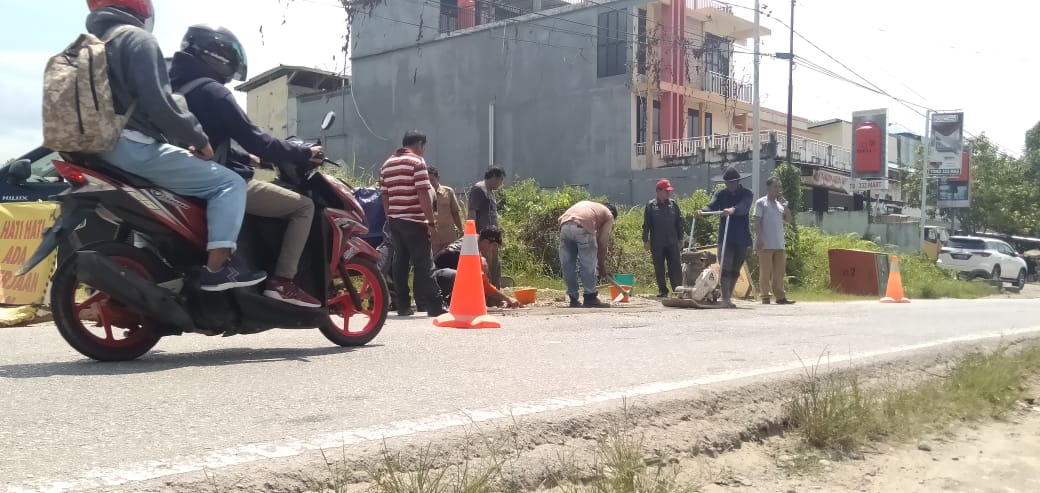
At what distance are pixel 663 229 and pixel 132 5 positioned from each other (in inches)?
326

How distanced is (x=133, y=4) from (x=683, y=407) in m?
3.31

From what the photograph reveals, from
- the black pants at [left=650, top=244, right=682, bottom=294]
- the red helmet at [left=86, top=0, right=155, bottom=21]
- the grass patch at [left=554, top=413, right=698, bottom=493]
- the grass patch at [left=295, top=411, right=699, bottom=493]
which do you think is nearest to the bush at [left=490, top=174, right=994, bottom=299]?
the black pants at [left=650, top=244, right=682, bottom=294]

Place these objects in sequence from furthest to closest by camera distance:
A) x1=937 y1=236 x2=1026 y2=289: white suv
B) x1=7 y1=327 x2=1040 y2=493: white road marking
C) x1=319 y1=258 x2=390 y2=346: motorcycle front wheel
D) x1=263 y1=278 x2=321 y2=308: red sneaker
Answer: x1=937 y1=236 x2=1026 y2=289: white suv → x1=319 y1=258 x2=390 y2=346: motorcycle front wheel → x1=263 y1=278 x2=321 y2=308: red sneaker → x1=7 y1=327 x2=1040 y2=493: white road marking

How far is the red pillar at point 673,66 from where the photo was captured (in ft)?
96.5

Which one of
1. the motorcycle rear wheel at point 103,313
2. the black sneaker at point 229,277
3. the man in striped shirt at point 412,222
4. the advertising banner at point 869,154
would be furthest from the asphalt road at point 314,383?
the advertising banner at point 869,154

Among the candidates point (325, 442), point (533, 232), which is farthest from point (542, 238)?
point (325, 442)

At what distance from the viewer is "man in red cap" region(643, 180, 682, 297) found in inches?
456

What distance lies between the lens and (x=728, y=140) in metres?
30.0

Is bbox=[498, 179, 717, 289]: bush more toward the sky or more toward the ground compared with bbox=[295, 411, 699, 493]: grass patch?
more toward the sky

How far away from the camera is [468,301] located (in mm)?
6738

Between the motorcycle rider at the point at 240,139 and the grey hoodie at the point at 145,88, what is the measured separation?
411 mm

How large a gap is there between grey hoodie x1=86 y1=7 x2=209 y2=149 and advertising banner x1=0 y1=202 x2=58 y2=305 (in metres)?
4.15

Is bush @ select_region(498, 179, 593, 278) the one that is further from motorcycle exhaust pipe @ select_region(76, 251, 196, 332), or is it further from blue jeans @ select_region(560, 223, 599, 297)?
motorcycle exhaust pipe @ select_region(76, 251, 196, 332)

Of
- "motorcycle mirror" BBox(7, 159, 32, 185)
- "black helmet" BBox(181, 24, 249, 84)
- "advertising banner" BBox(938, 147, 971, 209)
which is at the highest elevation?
"advertising banner" BBox(938, 147, 971, 209)
